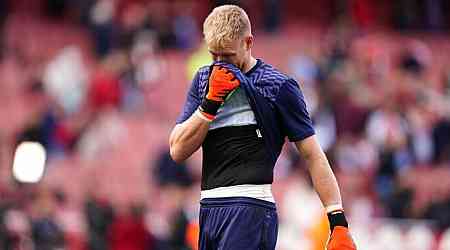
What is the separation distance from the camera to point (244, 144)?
257 inches

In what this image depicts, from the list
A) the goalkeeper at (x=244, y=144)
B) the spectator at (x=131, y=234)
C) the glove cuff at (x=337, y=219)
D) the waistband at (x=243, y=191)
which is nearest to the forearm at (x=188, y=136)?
the goalkeeper at (x=244, y=144)

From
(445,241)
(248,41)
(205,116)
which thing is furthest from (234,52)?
(445,241)

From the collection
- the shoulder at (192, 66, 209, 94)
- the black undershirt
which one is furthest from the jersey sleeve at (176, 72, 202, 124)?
the black undershirt

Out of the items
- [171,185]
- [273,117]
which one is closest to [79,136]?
[171,185]

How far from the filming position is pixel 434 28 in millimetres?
23156

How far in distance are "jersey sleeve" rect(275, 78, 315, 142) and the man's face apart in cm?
26

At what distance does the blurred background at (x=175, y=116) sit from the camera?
53.2 feet

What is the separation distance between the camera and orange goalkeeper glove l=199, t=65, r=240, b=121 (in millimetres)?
6281

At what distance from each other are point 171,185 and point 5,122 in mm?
4132

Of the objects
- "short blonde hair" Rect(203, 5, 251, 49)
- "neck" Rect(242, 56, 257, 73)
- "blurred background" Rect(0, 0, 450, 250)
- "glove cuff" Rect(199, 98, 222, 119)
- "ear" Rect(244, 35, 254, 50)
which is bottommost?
"blurred background" Rect(0, 0, 450, 250)

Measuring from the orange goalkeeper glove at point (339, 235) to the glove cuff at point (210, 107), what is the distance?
827 millimetres

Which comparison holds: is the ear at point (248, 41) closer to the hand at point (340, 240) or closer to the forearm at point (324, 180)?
the forearm at point (324, 180)

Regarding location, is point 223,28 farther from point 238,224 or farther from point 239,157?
point 238,224

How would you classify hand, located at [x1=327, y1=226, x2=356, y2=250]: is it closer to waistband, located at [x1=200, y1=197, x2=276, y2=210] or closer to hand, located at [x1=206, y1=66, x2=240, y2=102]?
waistband, located at [x1=200, y1=197, x2=276, y2=210]
